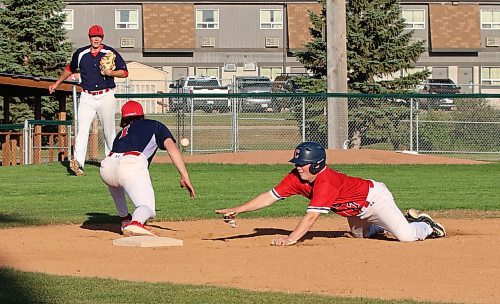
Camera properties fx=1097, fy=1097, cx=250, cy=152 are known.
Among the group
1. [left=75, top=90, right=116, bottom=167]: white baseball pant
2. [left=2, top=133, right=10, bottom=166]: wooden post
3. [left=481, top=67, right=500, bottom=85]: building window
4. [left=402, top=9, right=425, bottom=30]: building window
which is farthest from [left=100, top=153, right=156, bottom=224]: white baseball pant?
[left=481, top=67, right=500, bottom=85]: building window

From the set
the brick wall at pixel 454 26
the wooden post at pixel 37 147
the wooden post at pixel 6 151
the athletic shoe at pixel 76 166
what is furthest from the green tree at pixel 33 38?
the brick wall at pixel 454 26

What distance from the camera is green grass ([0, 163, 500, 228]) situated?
14727 mm

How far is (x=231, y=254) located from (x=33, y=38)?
32.1 metres

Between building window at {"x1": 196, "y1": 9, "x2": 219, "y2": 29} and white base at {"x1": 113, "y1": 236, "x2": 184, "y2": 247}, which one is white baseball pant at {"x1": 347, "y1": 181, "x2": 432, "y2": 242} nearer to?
white base at {"x1": 113, "y1": 236, "x2": 184, "y2": 247}

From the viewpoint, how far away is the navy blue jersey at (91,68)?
16.8 metres

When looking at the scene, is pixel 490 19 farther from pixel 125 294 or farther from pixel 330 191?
pixel 125 294

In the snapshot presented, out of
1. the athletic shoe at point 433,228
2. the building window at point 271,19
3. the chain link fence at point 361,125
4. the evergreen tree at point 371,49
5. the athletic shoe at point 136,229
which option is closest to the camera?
the athletic shoe at point 136,229

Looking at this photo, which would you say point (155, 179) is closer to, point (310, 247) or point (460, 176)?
point (460, 176)

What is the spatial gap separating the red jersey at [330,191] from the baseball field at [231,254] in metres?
0.42

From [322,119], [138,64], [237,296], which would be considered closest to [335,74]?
[322,119]

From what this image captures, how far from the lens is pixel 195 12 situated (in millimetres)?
63938

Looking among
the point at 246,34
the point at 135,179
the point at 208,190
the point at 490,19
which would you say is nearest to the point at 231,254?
the point at 135,179

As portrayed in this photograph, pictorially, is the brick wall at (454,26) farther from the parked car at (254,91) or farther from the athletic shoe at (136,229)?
the athletic shoe at (136,229)

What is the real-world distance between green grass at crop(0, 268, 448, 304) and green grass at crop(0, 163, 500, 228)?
4.97 metres
